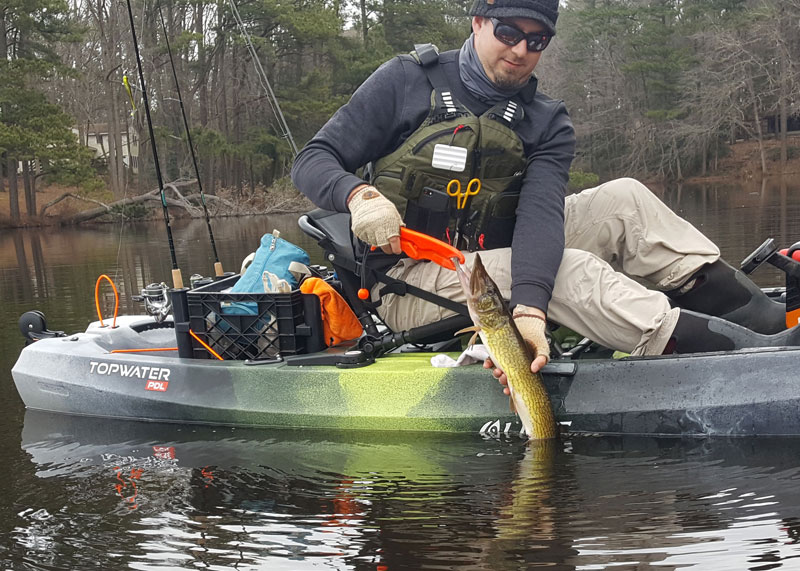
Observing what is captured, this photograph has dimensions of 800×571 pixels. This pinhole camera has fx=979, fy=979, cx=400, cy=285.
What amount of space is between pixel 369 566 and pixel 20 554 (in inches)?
50.6

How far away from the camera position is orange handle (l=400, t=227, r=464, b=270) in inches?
164

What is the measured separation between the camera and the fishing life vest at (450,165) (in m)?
4.41

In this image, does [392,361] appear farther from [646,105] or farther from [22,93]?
[646,105]

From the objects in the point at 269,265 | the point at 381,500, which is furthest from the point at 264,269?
the point at 381,500

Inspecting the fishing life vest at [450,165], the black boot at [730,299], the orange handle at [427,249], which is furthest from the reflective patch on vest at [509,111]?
the black boot at [730,299]

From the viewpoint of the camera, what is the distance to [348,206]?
4.24 meters

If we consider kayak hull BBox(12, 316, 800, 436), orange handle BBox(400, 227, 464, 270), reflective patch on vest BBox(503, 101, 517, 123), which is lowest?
kayak hull BBox(12, 316, 800, 436)

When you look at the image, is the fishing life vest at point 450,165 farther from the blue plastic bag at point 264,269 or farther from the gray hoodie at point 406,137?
the blue plastic bag at point 264,269

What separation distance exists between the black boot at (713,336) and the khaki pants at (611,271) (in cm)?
7

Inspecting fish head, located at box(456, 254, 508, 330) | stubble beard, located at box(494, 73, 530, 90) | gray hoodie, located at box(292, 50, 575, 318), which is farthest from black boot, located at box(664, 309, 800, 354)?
stubble beard, located at box(494, 73, 530, 90)

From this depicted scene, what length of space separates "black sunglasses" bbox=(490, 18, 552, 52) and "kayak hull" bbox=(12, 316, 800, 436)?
1429 millimetres

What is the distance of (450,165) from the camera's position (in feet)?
14.5

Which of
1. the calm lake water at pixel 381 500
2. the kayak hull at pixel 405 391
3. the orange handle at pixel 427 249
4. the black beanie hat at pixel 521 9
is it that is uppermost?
the black beanie hat at pixel 521 9

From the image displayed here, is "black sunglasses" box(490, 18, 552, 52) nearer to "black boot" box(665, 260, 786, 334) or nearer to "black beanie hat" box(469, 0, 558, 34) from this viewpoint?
"black beanie hat" box(469, 0, 558, 34)
